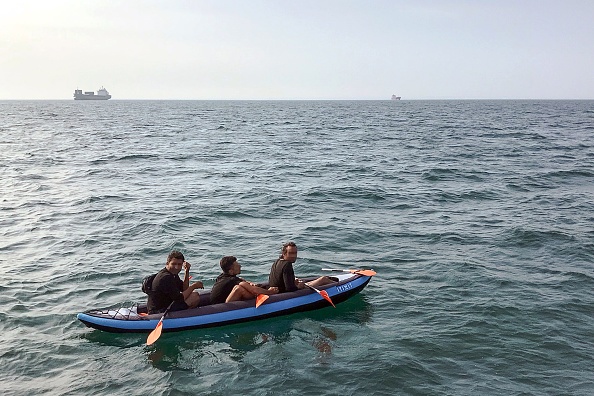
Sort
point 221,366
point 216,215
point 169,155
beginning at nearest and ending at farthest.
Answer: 1. point 221,366
2. point 216,215
3. point 169,155

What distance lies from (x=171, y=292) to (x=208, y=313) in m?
0.80

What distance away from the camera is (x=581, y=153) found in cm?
3434

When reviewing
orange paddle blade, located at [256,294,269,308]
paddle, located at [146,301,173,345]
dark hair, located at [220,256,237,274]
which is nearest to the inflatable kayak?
orange paddle blade, located at [256,294,269,308]

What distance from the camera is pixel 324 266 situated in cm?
1422

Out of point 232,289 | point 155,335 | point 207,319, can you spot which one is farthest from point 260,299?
point 155,335

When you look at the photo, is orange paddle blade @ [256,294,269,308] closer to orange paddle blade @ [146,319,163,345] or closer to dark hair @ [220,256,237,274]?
dark hair @ [220,256,237,274]

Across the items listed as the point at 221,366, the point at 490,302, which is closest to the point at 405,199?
the point at 490,302

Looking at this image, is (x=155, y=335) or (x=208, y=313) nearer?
(x=155, y=335)

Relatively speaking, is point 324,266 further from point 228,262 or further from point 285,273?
point 228,262

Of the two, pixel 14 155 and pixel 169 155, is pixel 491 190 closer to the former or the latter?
pixel 169 155

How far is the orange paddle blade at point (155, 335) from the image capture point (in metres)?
9.74

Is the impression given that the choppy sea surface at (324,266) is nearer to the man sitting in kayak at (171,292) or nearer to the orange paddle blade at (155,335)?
the orange paddle blade at (155,335)

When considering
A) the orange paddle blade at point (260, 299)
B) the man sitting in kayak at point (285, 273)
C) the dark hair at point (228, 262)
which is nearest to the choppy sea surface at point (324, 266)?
the orange paddle blade at point (260, 299)

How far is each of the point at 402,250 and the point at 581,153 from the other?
24.4 meters
